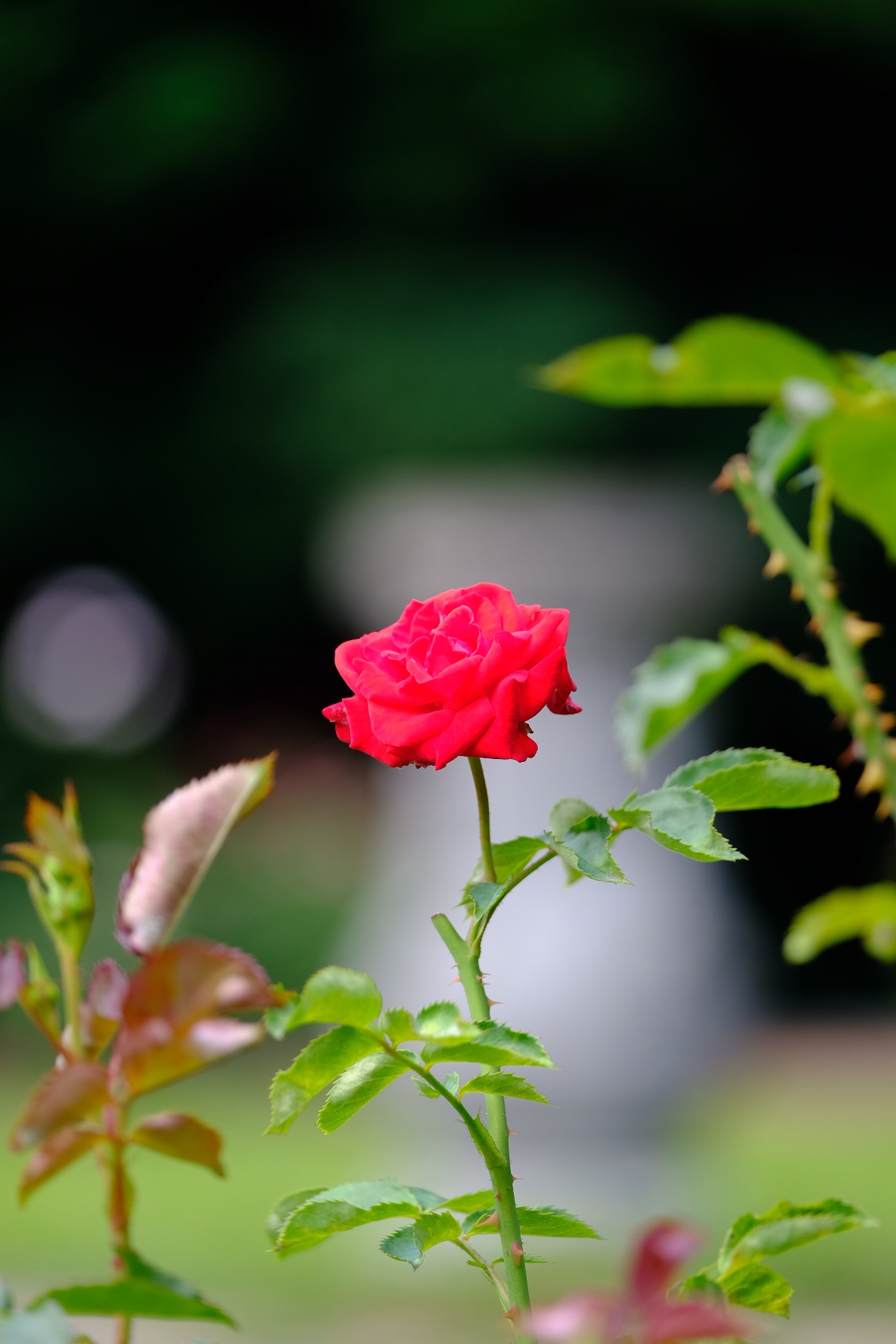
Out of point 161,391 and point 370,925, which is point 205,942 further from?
point 161,391

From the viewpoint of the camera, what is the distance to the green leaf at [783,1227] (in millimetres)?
415

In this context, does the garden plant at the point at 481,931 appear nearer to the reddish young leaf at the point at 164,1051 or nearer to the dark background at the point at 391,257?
the reddish young leaf at the point at 164,1051

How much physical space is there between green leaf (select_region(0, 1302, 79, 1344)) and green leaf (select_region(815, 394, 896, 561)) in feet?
0.97

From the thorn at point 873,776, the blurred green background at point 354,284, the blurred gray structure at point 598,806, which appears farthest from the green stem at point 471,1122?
the blurred green background at point 354,284

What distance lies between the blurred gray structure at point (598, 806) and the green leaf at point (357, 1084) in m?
2.92

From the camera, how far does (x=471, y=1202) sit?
16.4 inches

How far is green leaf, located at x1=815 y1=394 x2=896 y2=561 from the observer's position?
388 mm

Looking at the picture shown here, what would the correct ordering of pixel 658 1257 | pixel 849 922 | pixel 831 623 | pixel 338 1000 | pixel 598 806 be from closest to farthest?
pixel 658 1257, pixel 338 1000, pixel 831 623, pixel 849 922, pixel 598 806

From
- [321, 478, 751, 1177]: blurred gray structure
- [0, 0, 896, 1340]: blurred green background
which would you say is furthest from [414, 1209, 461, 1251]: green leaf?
[0, 0, 896, 1340]: blurred green background

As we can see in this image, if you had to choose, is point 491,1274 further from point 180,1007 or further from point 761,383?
point 761,383

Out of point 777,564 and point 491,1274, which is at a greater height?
point 777,564

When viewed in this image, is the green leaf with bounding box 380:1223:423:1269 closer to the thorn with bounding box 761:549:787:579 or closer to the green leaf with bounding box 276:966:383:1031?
the green leaf with bounding box 276:966:383:1031

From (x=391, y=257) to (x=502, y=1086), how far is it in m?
4.90

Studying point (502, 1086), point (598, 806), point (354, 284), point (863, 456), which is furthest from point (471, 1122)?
point (354, 284)
